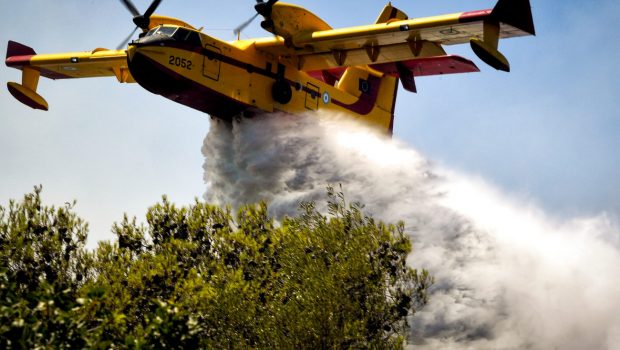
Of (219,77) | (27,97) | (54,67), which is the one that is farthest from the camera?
(54,67)

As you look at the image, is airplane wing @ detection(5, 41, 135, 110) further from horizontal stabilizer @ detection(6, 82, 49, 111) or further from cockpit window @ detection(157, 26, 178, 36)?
cockpit window @ detection(157, 26, 178, 36)

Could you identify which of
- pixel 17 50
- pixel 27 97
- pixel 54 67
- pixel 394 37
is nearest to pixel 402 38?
pixel 394 37

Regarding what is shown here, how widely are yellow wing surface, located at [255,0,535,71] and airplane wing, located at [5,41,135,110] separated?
6123mm

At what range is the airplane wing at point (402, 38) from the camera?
76.9 feet

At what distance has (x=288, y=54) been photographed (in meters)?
28.2

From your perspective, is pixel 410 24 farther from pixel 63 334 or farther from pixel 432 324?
pixel 63 334

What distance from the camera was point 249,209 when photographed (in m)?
28.4

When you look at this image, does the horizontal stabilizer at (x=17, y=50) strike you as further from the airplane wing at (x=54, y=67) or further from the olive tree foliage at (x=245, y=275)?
the olive tree foliage at (x=245, y=275)

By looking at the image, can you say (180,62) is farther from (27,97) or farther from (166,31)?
(27,97)

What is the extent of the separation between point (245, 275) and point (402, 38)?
759 cm

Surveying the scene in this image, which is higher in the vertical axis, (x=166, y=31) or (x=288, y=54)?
(x=288, y=54)

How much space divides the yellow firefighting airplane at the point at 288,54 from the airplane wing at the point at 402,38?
3cm

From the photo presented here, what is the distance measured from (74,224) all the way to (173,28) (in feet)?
22.2

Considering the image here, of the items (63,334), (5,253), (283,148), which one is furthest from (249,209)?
(63,334)
